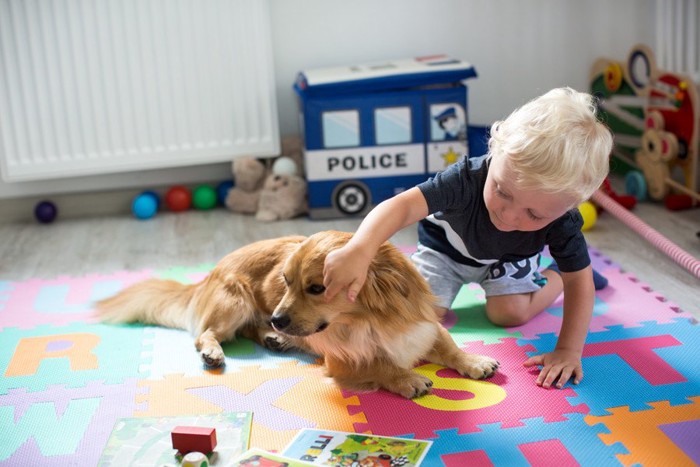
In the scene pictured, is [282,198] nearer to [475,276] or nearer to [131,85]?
[131,85]

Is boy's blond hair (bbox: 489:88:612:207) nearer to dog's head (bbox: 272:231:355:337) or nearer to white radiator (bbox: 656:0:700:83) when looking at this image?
dog's head (bbox: 272:231:355:337)

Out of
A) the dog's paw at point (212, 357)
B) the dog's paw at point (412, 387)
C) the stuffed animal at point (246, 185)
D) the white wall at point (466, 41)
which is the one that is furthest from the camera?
the white wall at point (466, 41)

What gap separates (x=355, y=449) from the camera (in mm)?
1487

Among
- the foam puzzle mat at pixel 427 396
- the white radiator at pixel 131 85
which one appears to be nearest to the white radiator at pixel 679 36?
the foam puzzle mat at pixel 427 396

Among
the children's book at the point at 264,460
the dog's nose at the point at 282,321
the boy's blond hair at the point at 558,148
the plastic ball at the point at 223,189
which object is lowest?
the children's book at the point at 264,460

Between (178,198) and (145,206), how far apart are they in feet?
0.47

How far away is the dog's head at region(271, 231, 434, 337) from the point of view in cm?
160

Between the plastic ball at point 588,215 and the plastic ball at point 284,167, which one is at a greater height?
→ the plastic ball at point 284,167

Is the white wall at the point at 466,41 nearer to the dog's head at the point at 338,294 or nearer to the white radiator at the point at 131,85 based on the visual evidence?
the white radiator at the point at 131,85

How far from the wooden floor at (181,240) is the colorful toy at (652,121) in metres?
0.13

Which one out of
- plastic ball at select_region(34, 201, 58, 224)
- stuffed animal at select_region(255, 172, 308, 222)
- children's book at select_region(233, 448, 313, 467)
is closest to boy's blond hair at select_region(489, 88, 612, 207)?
children's book at select_region(233, 448, 313, 467)

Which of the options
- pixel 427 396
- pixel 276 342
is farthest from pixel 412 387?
pixel 276 342

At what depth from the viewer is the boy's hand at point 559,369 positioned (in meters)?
1.71

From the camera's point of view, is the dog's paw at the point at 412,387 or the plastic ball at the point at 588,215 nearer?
the dog's paw at the point at 412,387
